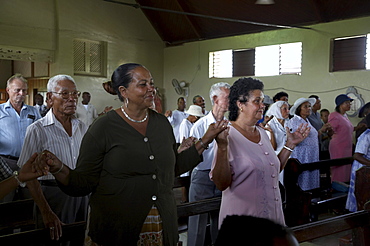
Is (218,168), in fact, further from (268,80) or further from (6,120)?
(268,80)

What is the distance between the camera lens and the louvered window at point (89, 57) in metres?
12.5

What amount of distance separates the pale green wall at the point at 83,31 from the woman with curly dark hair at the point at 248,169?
387 inches

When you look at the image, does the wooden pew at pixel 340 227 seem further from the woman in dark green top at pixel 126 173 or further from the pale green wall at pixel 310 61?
the pale green wall at pixel 310 61

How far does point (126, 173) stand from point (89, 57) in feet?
37.0

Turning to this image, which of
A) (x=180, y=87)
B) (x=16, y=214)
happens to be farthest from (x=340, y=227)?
(x=180, y=87)

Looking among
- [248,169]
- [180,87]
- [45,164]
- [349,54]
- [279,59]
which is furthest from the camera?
[180,87]

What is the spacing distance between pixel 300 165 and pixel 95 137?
333cm

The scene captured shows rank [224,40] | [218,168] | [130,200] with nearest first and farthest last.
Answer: [130,200], [218,168], [224,40]

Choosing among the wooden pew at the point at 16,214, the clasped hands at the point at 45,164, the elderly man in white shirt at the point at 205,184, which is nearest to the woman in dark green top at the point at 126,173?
the clasped hands at the point at 45,164

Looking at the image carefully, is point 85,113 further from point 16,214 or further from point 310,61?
point 16,214

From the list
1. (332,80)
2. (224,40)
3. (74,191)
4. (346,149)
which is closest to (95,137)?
(74,191)

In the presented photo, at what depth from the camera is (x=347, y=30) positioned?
32.2 feet

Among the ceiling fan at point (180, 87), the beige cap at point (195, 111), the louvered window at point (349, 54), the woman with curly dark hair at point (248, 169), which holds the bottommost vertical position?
the woman with curly dark hair at point (248, 169)

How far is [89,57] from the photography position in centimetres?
1274
